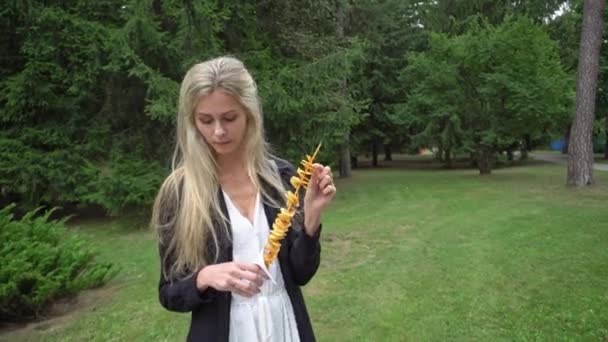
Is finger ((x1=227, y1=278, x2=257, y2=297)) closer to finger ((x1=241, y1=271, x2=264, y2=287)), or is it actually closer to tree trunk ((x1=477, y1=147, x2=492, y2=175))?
finger ((x1=241, y1=271, x2=264, y2=287))

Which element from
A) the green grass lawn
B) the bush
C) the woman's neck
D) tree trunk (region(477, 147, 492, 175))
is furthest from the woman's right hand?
tree trunk (region(477, 147, 492, 175))

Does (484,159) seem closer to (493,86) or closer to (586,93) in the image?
(493,86)

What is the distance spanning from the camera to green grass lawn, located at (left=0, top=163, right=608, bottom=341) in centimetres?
471

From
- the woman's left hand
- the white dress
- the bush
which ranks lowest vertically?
the bush

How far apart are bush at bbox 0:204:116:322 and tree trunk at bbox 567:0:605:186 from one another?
1309 cm

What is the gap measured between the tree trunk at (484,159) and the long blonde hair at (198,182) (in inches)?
780

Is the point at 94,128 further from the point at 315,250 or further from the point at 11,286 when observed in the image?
the point at 315,250

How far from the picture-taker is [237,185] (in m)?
1.87

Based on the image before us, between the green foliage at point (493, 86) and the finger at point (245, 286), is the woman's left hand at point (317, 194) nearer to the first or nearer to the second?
the finger at point (245, 286)

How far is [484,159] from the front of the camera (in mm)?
20484

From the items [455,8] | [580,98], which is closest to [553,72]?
[580,98]

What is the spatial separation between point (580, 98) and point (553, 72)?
4.74m

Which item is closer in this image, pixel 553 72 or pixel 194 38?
pixel 194 38

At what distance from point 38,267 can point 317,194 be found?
183 inches
